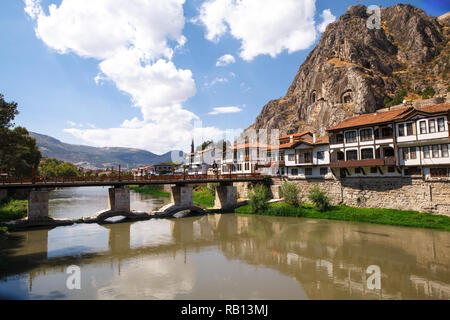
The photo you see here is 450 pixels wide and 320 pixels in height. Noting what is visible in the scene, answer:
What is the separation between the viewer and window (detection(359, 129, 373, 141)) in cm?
3378

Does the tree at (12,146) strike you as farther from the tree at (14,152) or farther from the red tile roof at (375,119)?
the red tile roof at (375,119)

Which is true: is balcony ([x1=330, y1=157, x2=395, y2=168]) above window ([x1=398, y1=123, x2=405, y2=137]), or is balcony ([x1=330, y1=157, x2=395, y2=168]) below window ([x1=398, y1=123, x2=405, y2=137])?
below

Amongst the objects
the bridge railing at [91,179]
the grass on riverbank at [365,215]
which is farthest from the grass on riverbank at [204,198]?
the grass on riverbank at [365,215]

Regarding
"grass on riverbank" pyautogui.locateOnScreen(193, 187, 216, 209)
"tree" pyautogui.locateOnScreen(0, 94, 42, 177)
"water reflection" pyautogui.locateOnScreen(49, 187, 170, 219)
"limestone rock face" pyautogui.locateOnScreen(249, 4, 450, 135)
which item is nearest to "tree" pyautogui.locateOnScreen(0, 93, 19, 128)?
"tree" pyautogui.locateOnScreen(0, 94, 42, 177)

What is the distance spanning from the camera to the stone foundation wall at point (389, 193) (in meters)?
28.5

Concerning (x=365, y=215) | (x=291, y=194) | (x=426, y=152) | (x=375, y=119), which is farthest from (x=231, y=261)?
(x=375, y=119)

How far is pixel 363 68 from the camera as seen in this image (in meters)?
95.5

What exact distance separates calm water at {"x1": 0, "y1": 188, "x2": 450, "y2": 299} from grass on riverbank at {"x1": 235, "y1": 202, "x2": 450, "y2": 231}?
1.49m

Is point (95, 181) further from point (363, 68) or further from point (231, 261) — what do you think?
point (363, 68)

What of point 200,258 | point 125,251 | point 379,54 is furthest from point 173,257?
point 379,54

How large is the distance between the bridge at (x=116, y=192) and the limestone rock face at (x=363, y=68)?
199ft

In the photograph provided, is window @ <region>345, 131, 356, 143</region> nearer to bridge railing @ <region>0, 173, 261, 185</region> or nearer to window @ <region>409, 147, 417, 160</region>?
window @ <region>409, 147, 417, 160</region>

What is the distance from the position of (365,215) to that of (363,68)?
8236 centimetres

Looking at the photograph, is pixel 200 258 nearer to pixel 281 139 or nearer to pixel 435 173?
pixel 435 173
